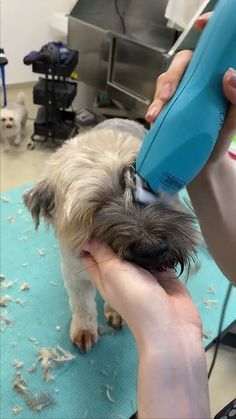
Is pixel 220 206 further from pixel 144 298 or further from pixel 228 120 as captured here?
pixel 144 298

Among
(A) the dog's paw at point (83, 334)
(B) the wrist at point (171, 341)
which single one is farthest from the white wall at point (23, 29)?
(B) the wrist at point (171, 341)

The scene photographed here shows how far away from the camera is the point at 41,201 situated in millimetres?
1293

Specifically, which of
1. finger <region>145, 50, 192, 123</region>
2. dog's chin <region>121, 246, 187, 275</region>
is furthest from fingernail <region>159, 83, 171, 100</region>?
dog's chin <region>121, 246, 187, 275</region>

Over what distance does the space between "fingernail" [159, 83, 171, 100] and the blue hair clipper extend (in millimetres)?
34

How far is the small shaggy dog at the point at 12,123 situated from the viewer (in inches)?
122

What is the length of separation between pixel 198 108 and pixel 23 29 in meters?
4.10

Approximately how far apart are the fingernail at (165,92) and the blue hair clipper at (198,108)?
34mm

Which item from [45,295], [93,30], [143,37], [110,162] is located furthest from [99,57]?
[110,162]

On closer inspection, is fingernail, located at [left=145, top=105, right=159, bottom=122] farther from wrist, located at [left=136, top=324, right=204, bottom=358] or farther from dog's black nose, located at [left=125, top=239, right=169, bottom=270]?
wrist, located at [left=136, top=324, right=204, bottom=358]

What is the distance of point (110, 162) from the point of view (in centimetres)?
106

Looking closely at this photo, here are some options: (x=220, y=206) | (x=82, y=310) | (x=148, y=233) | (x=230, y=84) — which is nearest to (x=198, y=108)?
(x=230, y=84)

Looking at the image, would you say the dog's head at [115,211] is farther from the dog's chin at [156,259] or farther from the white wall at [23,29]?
the white wall at [23,29]

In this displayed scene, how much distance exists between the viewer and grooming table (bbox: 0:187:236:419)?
55.4 inches

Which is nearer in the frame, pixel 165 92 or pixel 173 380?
pixel 173 380
